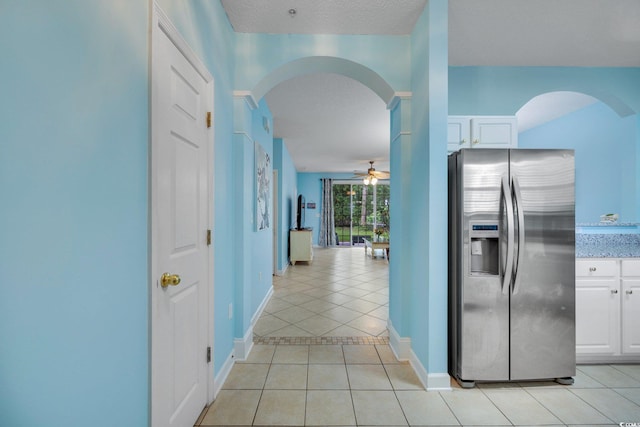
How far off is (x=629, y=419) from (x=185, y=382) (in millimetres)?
2704

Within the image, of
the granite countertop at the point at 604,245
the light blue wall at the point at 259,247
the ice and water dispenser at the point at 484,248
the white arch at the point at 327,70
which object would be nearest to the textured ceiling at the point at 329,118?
the light blue wall at the point at 259,247

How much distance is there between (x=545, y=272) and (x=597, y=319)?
32.6 inches

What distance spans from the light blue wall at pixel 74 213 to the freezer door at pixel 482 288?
78.8 inches

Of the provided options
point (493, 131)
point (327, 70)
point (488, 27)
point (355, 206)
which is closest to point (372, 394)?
point (493, 131)

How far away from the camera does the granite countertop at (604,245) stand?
7.72 feet

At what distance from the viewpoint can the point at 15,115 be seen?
25.3 inches

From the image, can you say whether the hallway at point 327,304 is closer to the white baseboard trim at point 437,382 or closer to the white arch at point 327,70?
the white baseboard trim at point 437,382

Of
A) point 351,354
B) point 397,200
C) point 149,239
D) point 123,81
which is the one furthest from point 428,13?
point 351,354

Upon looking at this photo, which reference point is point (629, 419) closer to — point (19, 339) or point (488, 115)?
point (488, 115)

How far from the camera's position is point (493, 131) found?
262cm

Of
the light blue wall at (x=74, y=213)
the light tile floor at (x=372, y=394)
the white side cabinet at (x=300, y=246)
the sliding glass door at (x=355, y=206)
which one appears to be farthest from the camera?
the sliding glass door at (x=355, y=206)

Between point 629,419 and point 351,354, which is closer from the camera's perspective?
point 629,419

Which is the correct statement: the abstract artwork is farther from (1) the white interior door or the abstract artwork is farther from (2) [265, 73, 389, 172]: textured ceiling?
(1) the white interior door

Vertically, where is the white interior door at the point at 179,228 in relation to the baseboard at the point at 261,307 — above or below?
above
